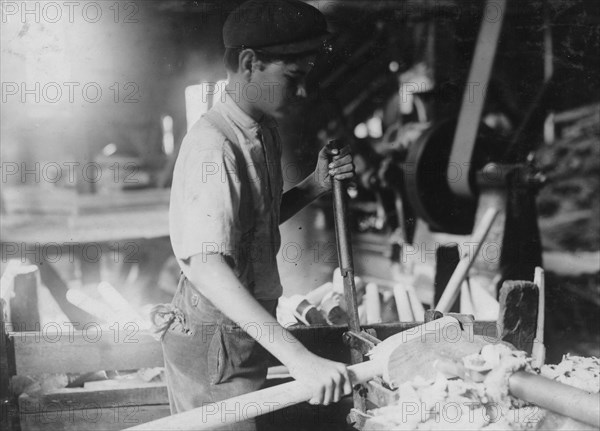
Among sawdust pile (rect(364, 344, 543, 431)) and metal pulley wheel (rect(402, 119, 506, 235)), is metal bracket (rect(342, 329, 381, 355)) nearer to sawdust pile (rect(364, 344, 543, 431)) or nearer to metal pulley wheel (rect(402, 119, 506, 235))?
sawdust pile (rect(364, 344, 543, 431))

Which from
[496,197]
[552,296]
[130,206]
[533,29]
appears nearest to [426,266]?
[496,197]

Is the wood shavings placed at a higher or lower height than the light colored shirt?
lower

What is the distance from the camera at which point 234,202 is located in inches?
75.4

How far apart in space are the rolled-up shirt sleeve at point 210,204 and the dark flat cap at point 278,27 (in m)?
0.43

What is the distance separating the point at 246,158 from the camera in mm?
2094

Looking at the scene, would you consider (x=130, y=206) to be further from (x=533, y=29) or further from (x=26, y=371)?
(x=533, y=29)

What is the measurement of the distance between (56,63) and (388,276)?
3356 mm

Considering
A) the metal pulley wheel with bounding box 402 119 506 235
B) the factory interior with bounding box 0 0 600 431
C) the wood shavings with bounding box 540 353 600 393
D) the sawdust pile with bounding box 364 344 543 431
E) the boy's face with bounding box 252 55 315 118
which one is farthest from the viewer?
the metal pulley wheel with bounding box 402 119 506 235

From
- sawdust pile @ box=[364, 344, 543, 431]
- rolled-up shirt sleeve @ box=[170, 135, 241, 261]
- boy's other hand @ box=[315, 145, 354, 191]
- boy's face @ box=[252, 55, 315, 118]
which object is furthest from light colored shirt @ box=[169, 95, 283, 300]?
sawdust pile @ box=[364, 344, 543, 431]

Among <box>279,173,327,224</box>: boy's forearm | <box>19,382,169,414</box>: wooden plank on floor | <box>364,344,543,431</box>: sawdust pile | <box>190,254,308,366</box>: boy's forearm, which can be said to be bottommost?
<box>19,382,169,414</box>: wooden plank on floor

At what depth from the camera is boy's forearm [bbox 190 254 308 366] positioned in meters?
Result: 1.76

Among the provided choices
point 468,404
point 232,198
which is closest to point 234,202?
point 232,198

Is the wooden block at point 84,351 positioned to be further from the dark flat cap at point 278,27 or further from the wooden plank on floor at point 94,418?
the dark flat cap at point 278,27

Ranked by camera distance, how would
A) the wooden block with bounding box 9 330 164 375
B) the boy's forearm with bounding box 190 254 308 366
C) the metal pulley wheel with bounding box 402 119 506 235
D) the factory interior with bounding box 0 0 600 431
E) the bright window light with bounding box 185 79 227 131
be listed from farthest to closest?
the metal pulley wheel with bounding box 402 119 506 235 < the bright window light with bounding box 185 79 227 131 < the wooden block with bounding box 9 330 164 375 < the factory interior with bounding box 0 0 600 431 < the boy's forearm with bounding box 190 254 308 366
